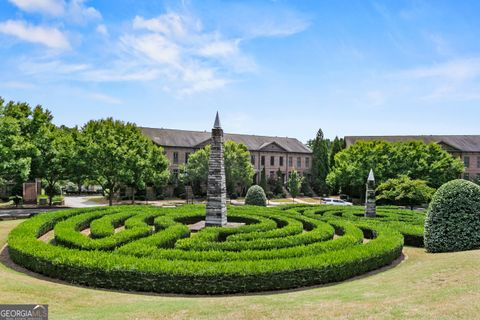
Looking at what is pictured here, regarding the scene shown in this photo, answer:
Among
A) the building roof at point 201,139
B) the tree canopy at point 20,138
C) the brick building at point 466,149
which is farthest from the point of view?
the brick building at point 466,149

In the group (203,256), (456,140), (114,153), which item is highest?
(456,140)

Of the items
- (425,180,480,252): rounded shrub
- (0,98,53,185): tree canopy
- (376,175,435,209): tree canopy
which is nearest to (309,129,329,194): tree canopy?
(376,175,435,209): tree canopy

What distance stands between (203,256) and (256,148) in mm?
55318

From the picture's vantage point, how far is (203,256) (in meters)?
14.0

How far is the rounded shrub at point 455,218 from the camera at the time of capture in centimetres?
1642

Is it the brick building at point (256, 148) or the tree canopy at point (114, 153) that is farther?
the brick building at point (256, 148)

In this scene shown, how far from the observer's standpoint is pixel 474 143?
6575 cm

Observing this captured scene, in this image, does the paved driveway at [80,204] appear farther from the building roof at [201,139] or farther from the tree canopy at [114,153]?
the building roof at [201,139]

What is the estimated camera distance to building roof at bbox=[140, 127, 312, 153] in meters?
63.0

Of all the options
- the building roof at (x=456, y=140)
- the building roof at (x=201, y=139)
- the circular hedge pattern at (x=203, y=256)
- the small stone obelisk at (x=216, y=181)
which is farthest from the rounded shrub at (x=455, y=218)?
the building roof at (x=456, y=140)

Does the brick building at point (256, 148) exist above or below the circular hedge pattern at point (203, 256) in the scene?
above

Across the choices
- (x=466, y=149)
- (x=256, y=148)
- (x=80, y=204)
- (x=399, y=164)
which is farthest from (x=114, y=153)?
(x=466, y=149)

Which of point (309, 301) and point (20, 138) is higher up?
point (20, 138)

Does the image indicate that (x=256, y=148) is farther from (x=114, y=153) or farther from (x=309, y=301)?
(x=309, y=301)
